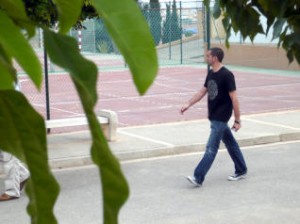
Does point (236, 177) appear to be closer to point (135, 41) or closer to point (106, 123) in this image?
point (106, 123)

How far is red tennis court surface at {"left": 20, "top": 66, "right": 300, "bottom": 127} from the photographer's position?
56.1 ft

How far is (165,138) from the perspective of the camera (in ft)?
42.3

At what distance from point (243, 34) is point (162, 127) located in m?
11.2

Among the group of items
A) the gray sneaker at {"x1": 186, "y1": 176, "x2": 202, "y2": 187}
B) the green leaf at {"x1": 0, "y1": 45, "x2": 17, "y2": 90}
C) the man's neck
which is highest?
the green leaf at {"x1": 0, "y1": 45, "x2": 17, "y2": 90}

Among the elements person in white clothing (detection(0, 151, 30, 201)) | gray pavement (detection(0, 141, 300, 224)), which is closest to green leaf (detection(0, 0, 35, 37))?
gray pavement (detection(0, 141, 300, 224))

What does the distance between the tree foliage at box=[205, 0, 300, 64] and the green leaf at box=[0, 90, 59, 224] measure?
2132mm

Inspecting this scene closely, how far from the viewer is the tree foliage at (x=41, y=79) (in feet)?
1.95

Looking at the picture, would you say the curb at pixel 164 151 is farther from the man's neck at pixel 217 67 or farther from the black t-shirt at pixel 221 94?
the man's neck at pixel 217 67

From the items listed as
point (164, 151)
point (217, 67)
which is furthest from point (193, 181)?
point (164, 151)

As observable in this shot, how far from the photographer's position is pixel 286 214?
26.8ft

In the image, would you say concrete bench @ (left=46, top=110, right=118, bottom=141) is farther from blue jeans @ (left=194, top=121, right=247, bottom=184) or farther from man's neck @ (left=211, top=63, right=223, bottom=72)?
man's neck @ (left=211, top=63, right=223, bottom=72)

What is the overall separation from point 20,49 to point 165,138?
40.3 ft

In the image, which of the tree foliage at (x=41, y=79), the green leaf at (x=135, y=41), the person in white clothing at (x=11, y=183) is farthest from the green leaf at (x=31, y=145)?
the person in white clothing at (x=11, y=183)

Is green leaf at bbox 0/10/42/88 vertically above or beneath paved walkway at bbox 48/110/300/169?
above
